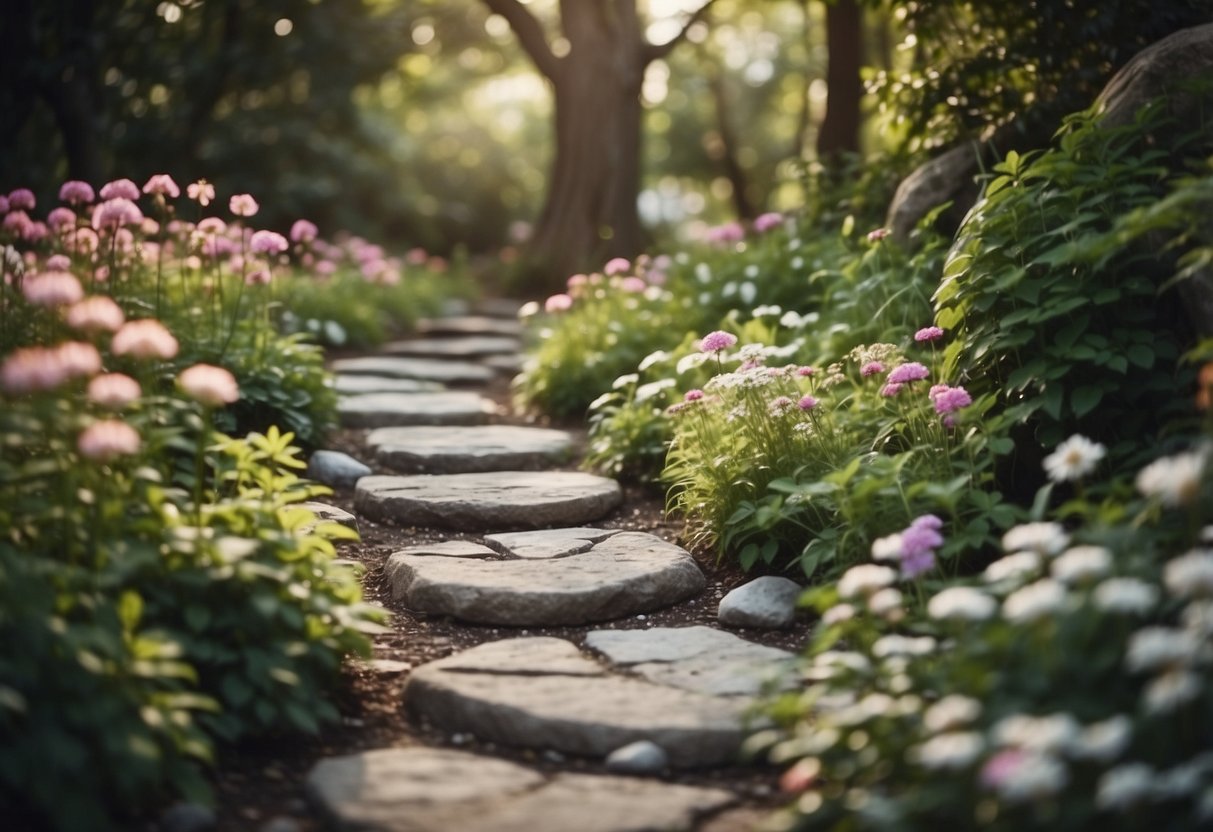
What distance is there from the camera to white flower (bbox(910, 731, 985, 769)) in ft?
6.14

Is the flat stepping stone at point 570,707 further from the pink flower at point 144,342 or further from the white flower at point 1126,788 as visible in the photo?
the pink flower at point 144,342

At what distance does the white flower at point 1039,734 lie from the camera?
5.97 ft

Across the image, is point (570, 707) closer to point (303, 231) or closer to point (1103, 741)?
point (1103, 741)

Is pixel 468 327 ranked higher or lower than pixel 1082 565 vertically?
higher

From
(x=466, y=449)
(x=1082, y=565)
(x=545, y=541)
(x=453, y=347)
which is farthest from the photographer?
Result: (x=453, y=347)

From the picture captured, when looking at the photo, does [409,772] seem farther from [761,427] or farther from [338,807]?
→ [761,427]

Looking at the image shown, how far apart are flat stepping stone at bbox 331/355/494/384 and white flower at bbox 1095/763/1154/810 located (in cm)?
544

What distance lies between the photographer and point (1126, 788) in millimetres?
1752

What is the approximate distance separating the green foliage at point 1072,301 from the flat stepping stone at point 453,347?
4353 mm

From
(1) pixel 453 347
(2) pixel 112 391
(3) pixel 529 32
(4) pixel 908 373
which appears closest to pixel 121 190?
(2) pixel 112 391

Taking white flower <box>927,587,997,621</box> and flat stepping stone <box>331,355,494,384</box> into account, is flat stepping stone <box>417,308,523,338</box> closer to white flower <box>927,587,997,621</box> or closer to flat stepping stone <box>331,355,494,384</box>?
flat stepping stone <box>331,355,494,384</box>

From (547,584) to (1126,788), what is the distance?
6.41 ft

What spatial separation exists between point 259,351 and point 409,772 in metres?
2.87

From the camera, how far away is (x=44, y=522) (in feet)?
8.59
